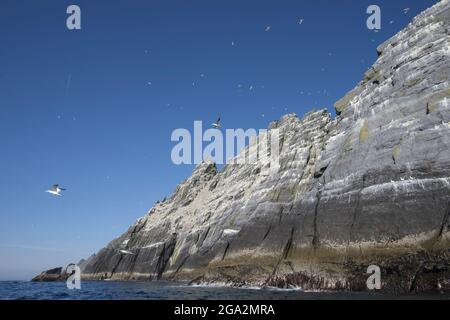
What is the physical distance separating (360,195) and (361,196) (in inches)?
6.9

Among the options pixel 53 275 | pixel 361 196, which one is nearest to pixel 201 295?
pixel 361 196

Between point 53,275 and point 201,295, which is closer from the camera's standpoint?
point 201,295

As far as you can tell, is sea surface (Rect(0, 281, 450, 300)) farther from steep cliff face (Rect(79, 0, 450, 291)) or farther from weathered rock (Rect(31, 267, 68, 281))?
weathered rock (Rect(31, 267, 68, 281))

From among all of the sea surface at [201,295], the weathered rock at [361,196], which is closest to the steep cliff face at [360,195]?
the weathered rock at [361,196]

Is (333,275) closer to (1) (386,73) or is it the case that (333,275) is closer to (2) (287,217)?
(2) (287,217)

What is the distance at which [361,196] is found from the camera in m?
36.7

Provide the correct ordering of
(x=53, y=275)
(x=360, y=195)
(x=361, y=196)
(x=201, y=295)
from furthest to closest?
(x=53, y=275) < (x=360, y=195) < (x=361, y=196) < (x=201, y=295)

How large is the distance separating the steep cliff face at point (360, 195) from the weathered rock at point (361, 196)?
106mm

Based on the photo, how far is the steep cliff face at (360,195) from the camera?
1238 inches

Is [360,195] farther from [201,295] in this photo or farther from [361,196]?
[201,295]

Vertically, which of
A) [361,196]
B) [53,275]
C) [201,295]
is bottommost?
[53,275]

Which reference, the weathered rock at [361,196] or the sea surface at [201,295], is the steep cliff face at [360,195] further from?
the sea surface at [201,295]
